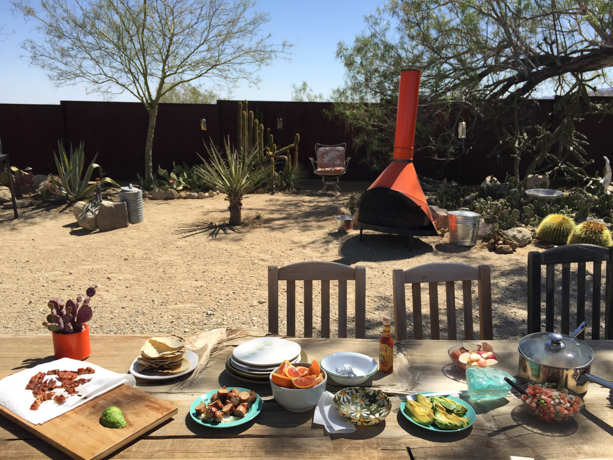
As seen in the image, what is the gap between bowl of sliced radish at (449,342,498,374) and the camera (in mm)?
1729

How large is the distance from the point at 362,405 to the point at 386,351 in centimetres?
28

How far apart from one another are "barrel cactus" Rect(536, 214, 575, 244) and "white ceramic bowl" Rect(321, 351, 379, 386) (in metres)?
5.15

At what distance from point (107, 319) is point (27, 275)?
1.73 meters

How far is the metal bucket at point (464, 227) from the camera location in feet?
19.9

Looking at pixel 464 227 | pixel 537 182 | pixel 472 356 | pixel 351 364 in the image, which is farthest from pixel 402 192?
pixel 537 182

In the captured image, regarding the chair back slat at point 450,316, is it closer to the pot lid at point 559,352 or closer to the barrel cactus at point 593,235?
the pot lid at point 559,352

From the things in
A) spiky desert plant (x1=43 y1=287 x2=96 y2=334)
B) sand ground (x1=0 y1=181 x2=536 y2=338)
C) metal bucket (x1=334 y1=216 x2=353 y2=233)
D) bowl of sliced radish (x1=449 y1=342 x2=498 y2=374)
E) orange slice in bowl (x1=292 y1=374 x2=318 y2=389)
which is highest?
spiky desert plant (x1=43 y1=287 x2=96 y2=334)

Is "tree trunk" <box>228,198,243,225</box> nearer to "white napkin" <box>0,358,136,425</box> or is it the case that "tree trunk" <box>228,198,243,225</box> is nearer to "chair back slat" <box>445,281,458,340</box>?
"chair back slat" <box>445,281,458,340</box>

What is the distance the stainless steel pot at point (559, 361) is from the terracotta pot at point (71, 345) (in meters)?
1.51

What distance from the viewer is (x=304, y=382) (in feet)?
4.87

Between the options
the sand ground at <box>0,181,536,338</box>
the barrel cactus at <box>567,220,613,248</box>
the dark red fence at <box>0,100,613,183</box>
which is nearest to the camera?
the sand ground at <box>0,181,536,338</box>

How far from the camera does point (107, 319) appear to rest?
13.5 feet

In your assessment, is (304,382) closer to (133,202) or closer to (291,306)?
(291,306)

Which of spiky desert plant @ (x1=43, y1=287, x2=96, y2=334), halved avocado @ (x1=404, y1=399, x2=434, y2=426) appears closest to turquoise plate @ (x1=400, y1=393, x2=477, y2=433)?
halved avocado @ (x1=404, y1=399, x2=434, y2=426)
